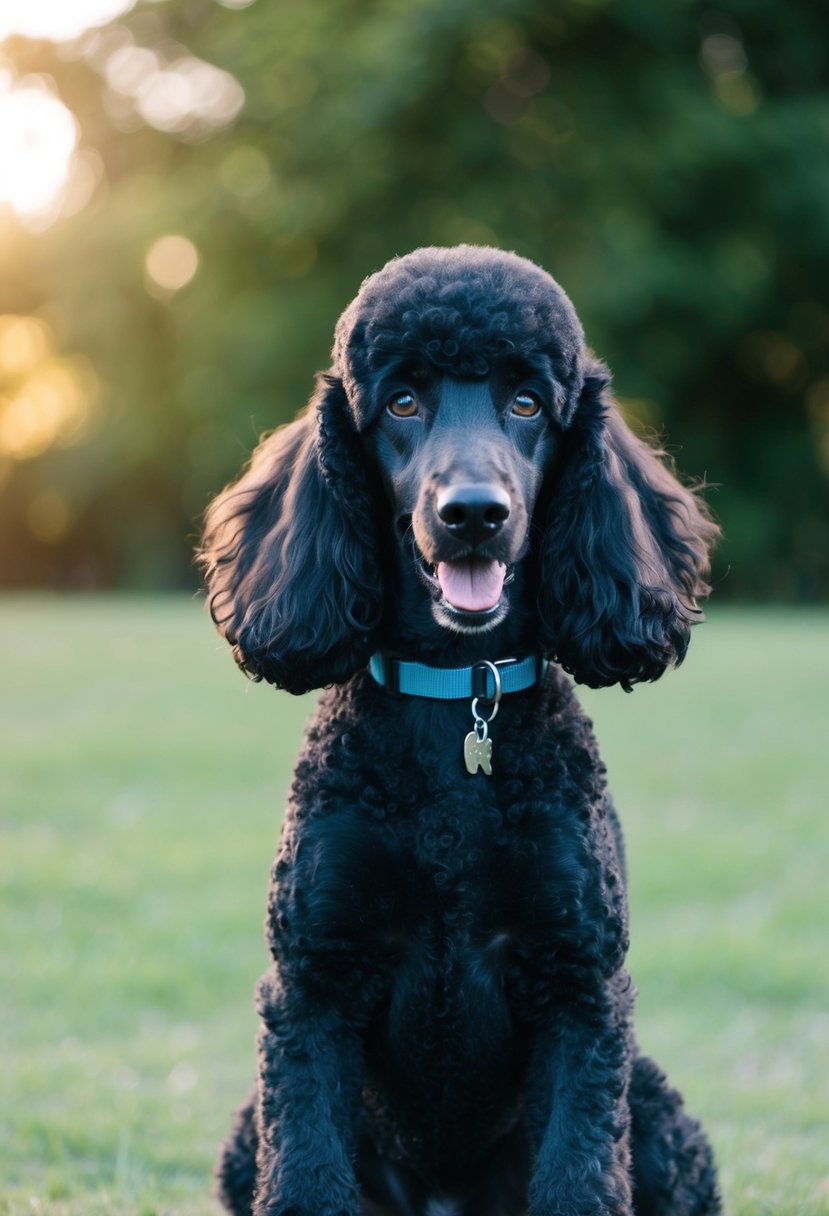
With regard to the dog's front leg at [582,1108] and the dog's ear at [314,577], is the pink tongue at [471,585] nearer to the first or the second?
the dog's ear at [314,577]

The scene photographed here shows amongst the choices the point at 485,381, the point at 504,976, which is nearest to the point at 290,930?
the point at 504,976

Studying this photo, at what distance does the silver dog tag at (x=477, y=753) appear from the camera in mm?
2479

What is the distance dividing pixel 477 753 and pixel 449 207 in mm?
18949

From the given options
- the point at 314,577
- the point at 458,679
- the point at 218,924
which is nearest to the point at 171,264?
the point at 218,924

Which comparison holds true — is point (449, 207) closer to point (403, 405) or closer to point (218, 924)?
point (218, 924)

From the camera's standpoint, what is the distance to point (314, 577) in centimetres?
263

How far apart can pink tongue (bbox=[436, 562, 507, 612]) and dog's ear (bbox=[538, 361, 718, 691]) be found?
9.7 inches

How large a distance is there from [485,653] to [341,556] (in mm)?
304

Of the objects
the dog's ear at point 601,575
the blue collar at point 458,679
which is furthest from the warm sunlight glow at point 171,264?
the blue collar at point 458,679

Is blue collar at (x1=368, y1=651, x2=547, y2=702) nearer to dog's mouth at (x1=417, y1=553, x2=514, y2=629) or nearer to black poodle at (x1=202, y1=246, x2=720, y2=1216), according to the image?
black poodle at (x1=202, y1=246, x2=720, y2=1216)

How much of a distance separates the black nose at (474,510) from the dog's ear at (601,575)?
335 millimetres

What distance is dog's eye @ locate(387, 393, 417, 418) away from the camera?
257 centimetres

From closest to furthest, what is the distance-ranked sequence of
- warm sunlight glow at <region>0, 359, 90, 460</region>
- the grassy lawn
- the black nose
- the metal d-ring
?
the black nose
the metal d-ring
the grassy lawn
warm sunlight glow at <region>0, 359, 90, 460</region>

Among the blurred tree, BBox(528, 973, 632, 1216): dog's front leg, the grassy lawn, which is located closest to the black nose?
BBox(528, 973, 632, 1216): dog's front leg
